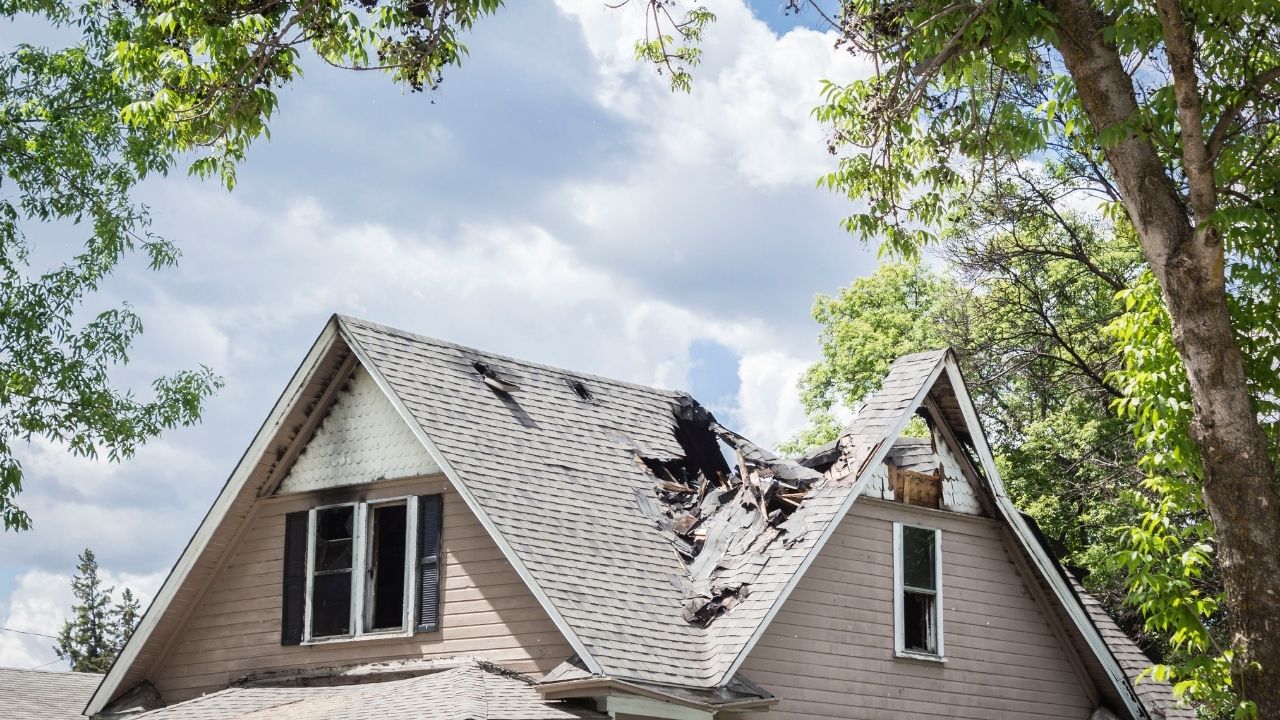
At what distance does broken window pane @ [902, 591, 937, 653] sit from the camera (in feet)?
55.9

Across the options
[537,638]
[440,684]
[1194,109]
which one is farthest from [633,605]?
[1194,109]

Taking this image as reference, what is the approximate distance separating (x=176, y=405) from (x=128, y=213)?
351cm

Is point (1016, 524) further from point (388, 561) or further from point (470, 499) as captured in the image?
point (388, 561)

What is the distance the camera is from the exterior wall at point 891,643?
612 inches

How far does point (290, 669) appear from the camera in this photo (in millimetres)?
16250

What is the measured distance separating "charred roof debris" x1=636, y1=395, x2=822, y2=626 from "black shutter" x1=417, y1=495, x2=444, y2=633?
2683 mm

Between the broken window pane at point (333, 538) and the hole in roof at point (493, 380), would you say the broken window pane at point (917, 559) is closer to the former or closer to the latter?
the hole in roof at point (493, 380)

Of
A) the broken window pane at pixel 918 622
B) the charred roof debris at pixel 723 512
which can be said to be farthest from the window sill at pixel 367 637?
the broken window pane at pixel 918 622

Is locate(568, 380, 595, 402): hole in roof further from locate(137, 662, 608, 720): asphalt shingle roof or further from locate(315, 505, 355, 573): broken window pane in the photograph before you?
locate(137, 662, 608, 720): asphalt shingle roof

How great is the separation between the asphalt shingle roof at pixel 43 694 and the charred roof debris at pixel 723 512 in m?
9.79

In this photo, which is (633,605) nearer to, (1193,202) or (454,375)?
(454,375)

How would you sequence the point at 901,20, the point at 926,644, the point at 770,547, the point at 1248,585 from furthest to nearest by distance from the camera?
the point at 926,644 → the point at 770,547 → the point at 901,20 → the point at 1248,585

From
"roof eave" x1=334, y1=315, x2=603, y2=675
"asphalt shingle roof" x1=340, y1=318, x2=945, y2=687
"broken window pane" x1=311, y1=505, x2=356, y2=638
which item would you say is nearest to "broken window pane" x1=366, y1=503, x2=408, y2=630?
"broken window pane" x1=311, y1=505, x2=356, y2=638

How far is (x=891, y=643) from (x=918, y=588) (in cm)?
85
